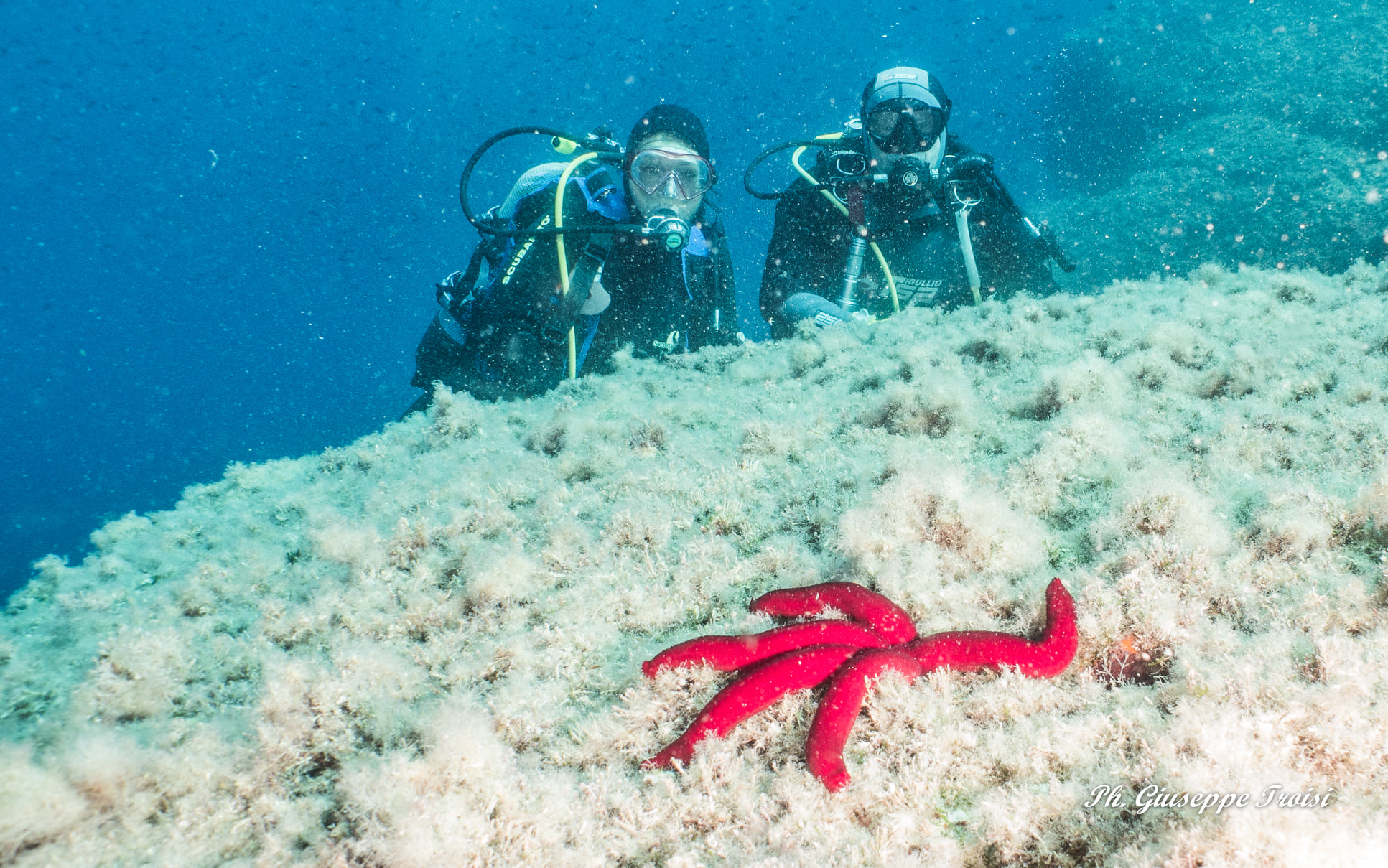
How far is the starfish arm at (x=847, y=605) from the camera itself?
1897mm

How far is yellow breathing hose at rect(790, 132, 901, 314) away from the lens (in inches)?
260

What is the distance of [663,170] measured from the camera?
6293 millimetres

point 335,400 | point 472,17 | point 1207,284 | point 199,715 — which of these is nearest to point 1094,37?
point 1207,284

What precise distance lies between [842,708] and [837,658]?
0.16 metres

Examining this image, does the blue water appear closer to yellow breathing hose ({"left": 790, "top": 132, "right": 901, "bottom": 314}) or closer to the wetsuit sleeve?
the wetsuit sleeve

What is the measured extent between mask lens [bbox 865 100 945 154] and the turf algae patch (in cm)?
385

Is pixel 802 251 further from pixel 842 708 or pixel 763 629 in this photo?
pixel 842 708

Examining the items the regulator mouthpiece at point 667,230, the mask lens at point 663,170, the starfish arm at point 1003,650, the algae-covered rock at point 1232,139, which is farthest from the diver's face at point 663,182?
the algae-covered rock at point 1232,139

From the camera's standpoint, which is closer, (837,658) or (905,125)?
(837,658)

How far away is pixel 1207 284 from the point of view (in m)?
4.91

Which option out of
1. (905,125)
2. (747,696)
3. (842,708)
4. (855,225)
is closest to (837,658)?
(842,708)

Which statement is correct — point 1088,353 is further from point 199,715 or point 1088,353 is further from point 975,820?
point 199,715

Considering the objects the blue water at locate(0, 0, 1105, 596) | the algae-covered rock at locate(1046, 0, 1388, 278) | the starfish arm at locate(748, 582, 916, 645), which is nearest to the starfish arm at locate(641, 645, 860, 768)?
the starfish arm at locate(748, 582, 916, 645)

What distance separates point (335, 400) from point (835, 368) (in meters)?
71.5
